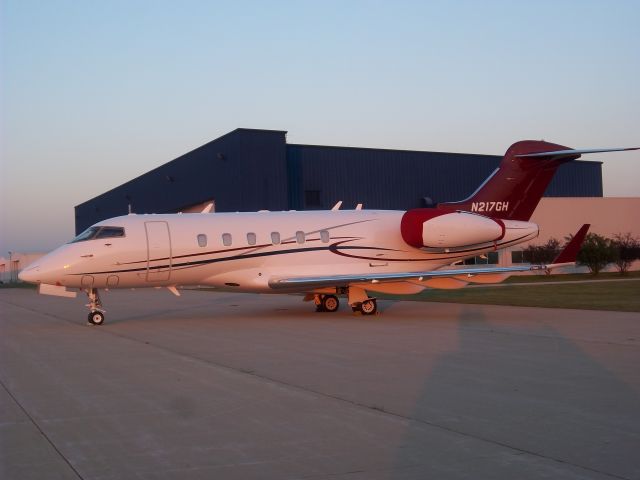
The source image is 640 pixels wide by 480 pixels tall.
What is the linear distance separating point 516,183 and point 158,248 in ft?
35.5

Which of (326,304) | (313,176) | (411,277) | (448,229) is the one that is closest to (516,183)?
(448,229)

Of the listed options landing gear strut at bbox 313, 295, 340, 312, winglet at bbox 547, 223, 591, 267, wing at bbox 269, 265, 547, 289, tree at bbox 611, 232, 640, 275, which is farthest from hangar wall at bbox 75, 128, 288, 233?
winglet at bbox 547, 223, 591, 267

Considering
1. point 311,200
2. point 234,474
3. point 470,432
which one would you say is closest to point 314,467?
point 234,474

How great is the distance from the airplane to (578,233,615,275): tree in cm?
2130

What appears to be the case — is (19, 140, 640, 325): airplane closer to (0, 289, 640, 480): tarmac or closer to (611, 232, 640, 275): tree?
(0, 289, 640, 480): tarmac

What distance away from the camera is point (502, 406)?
26.1 feet

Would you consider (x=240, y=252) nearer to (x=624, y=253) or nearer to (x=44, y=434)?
(x=44, y=434)

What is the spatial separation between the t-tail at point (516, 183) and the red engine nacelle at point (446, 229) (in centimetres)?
141

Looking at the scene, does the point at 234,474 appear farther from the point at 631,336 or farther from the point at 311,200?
the point at 311,200

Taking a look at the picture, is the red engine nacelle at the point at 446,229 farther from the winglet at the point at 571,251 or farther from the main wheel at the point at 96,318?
the main wheel at the point at 96,318

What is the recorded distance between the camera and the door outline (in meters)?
18.8

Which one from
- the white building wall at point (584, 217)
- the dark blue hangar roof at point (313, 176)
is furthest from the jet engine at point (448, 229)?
the white building wall at point (584, 217)

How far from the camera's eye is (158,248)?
18.9m

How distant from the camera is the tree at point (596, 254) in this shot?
41812 mm
